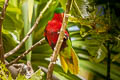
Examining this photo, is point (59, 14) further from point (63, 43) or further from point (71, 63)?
point (71, 63)

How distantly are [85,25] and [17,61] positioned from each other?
383 millimetres

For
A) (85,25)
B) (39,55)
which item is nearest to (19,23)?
(39,55)

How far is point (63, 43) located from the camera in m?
1.06

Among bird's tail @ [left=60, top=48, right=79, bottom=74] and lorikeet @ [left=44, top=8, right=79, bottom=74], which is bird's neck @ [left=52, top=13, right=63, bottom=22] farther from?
bird's tail @ [left=60, top=48, right=79, bottom=74]

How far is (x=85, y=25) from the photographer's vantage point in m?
1.09

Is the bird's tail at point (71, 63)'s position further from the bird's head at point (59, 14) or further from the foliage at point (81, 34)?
the bird's head at point (59, 14)

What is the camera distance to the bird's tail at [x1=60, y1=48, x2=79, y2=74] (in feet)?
3.55

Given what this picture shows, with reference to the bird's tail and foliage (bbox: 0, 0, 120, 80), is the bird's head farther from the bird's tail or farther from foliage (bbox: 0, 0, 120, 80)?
the bird's tail

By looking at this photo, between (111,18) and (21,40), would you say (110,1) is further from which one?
(21,40)

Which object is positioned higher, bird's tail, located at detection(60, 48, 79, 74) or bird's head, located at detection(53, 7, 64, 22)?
bird's head, located at detection(53, 7, 64, 22)

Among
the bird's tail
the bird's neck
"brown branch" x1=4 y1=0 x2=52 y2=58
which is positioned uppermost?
the bird's neck

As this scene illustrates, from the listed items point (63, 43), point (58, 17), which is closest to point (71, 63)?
point (63, 43)

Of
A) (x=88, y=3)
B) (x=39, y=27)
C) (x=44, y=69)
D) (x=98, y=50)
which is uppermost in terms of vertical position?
(x=88, y=3)

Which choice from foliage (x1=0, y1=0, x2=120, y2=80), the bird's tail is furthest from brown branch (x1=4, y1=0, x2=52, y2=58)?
the bird's tail
